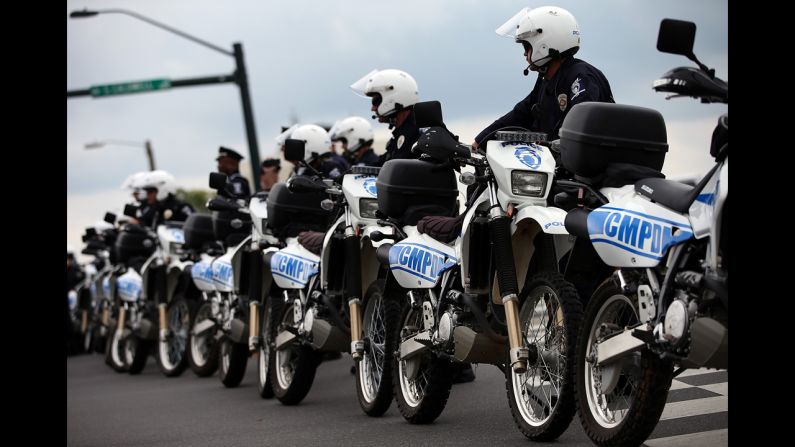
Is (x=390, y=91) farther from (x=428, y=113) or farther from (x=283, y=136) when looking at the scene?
(x=428, y=113)

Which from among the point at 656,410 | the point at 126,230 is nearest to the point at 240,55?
the point at 126,230

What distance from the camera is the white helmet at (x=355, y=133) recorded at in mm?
13477

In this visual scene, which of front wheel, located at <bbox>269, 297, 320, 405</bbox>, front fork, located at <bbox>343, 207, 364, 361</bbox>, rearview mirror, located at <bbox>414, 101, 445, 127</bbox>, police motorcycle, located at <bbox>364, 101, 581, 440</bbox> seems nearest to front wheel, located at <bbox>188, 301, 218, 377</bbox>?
front wheel, located at <bbox>269, 297, 320, 405</bbox>

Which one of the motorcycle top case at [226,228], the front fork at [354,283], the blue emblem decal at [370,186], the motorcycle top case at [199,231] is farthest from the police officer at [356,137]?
the front fork at [354,283]

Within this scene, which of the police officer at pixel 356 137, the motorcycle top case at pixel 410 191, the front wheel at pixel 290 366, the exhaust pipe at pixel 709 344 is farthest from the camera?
the police officer at pixel 356 137

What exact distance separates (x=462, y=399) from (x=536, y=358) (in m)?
2.61

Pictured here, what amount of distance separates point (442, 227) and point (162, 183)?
1008 cm

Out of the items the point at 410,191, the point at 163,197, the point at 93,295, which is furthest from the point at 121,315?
the point at 410,191

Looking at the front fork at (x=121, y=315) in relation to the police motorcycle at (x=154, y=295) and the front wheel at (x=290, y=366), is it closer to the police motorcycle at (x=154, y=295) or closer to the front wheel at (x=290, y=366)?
the police motorcycle at (x=154, y=295)

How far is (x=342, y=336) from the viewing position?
30.4 feet

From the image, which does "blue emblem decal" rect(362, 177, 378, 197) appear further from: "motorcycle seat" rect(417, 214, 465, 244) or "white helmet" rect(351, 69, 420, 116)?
"motorcycle seat" rect(417, 214, 465, 244)

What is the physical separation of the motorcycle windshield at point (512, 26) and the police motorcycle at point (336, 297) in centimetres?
156

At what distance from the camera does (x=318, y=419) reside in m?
8.71
